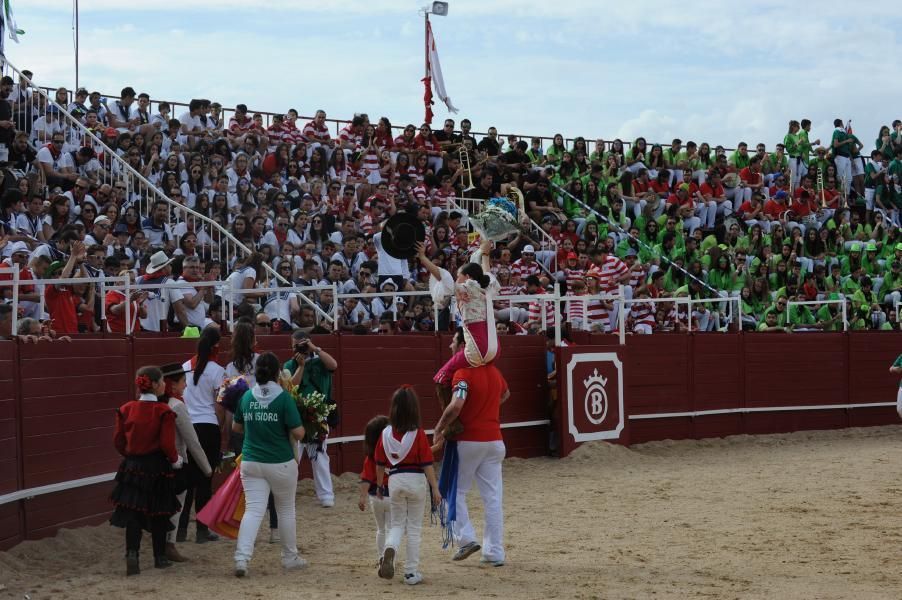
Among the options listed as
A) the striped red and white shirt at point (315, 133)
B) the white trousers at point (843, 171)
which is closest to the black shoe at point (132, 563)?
the striped red and white shirt at point (315, 133)

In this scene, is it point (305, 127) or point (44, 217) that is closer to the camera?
point (44, 217)

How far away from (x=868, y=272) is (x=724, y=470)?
459 inches

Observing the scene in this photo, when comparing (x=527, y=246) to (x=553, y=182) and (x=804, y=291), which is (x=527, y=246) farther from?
(x=804, y=291)

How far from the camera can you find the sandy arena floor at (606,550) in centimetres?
812

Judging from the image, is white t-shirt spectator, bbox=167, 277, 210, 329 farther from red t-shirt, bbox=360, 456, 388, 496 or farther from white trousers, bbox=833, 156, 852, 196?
white trousers, bbox=833, 156, 852, 196

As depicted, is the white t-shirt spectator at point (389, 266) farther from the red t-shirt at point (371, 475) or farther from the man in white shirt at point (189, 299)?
the red t-shirt at point (371, 475)

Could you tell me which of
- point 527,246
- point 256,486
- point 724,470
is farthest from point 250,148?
point 256,486

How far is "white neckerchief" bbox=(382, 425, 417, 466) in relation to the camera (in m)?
8.23

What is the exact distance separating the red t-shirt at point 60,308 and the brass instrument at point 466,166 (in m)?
10.8

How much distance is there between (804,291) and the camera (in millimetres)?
22984

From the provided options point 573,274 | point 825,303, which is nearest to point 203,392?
point 573,274

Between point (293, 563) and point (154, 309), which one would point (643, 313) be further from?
point (293, 563)

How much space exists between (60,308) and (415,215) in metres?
3.48

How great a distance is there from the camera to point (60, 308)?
11.7m
